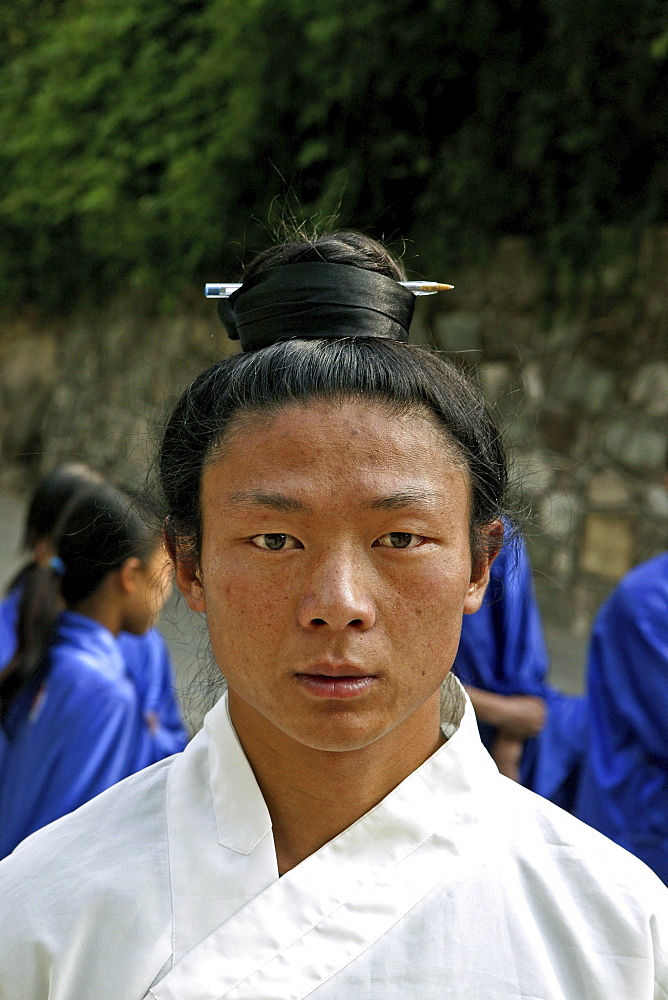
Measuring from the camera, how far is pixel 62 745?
2.54 metres

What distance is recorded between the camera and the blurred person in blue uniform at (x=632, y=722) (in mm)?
2857

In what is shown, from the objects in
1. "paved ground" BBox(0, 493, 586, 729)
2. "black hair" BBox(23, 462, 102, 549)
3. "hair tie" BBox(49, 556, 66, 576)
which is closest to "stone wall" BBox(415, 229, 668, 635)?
"paved ground" BBox(0, 493, 586, 729)

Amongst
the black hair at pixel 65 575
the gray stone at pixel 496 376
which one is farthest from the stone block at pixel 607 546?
the black hair at pixel 65 575

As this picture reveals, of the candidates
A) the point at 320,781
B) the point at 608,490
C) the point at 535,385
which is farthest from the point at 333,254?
the point at 535,385

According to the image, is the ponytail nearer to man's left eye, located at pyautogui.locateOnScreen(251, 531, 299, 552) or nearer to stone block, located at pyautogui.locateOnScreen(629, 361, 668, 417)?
man's left eye, located at pyautogui.locateOnScreen(251, 531, 299, 552)

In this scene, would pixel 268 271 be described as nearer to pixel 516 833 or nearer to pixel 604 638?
pixel 516 833

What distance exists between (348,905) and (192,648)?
6.06ft

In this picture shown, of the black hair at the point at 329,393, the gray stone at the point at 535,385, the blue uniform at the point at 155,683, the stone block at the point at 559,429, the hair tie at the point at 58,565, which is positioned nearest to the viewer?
the black hair at the point at 329,393

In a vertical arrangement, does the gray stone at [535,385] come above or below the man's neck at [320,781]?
below

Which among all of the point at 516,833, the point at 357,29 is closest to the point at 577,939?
the point at 516,833

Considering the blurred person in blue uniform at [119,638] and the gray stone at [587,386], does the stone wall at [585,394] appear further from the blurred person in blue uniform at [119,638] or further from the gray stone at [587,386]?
the blurred person in blue uniform at [119,638]

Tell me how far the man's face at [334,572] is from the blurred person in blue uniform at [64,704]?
1288 millimetres

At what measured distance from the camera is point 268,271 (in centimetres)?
133

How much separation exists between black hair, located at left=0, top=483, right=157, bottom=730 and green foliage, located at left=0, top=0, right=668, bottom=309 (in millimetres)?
1434
